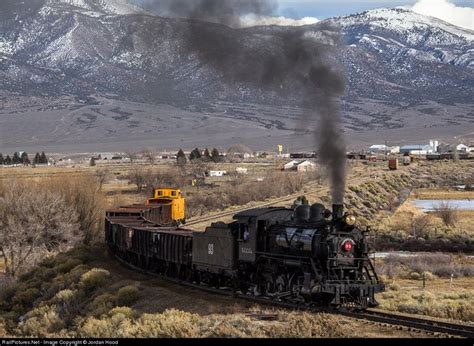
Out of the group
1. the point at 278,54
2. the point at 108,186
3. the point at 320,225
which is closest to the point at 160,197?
the point at 278,54

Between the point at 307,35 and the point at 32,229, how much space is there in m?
34.9

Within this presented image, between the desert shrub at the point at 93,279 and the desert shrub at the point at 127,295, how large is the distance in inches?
201

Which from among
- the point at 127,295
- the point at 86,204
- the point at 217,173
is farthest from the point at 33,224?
the point at 217,173

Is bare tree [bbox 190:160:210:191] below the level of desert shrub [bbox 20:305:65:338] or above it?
above

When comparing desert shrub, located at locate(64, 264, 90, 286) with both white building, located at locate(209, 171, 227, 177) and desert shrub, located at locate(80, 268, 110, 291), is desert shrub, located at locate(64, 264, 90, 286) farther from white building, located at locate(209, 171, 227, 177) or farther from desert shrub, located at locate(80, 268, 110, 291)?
white building, located at locate(209, 171, 227, 177)

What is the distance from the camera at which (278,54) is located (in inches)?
1634

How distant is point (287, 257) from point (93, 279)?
1468 centimetres

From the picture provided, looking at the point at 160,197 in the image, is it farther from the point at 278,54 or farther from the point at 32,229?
the point at 278,54

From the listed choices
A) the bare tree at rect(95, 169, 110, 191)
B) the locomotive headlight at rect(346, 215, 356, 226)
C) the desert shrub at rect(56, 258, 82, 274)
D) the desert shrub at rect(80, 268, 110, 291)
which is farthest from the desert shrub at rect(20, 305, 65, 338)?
the bare tree at rect(95, 169, 110, 191)

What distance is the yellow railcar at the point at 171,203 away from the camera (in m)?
59.3

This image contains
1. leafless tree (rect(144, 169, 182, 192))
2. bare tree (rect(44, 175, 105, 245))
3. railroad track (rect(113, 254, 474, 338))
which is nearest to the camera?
railroad track (rect(113, 254, 474, 338))

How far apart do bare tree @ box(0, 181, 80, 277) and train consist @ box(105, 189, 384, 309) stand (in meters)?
29.7

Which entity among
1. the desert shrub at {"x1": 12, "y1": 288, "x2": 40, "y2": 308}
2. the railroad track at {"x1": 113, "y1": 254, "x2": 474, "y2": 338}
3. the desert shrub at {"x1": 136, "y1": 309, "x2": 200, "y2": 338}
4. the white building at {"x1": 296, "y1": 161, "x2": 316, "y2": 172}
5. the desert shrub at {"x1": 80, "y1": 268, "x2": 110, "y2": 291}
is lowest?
the desert shrub at {"x1": 12, "y1": 288, "x2": 40, "y2": 308}

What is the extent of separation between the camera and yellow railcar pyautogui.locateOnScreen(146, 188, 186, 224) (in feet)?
194
